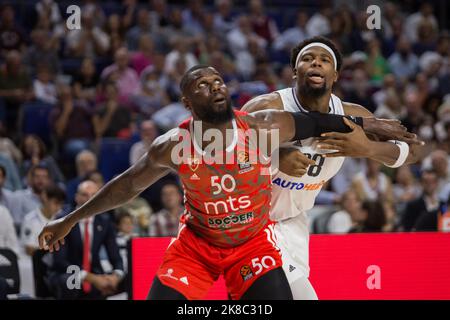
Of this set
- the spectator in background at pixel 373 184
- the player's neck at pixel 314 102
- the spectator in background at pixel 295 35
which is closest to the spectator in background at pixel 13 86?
the spectator in background at pixel 295 35

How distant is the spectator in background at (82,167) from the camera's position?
357 inches

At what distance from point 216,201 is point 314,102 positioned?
1.10 metres

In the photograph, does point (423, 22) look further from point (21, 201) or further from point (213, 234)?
point (213, 234)

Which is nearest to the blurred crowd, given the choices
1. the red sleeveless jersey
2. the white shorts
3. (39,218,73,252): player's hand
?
(39,218,73,252): player's hand

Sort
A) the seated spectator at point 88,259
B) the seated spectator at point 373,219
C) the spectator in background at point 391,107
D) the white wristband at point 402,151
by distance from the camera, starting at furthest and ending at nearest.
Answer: the spectator in background at point 391,107, the seated spectator at point 373,219, the seated spectator at point 88,259, the white wristband at point 402,151

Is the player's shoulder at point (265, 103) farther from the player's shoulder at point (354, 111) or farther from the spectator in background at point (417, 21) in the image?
the spectator in background at point (417, 21)

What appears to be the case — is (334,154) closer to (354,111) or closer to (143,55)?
(354,111)

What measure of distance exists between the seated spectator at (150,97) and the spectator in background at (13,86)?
1.37 m

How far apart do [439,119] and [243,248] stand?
24.3 ft

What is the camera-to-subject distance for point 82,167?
364 inches

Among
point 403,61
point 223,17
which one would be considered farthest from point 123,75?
point 403,61

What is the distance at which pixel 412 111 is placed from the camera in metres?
11.4

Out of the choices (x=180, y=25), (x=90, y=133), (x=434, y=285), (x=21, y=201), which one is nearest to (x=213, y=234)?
(x=434, y=285)

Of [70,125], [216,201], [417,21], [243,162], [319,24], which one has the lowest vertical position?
[216,201]
